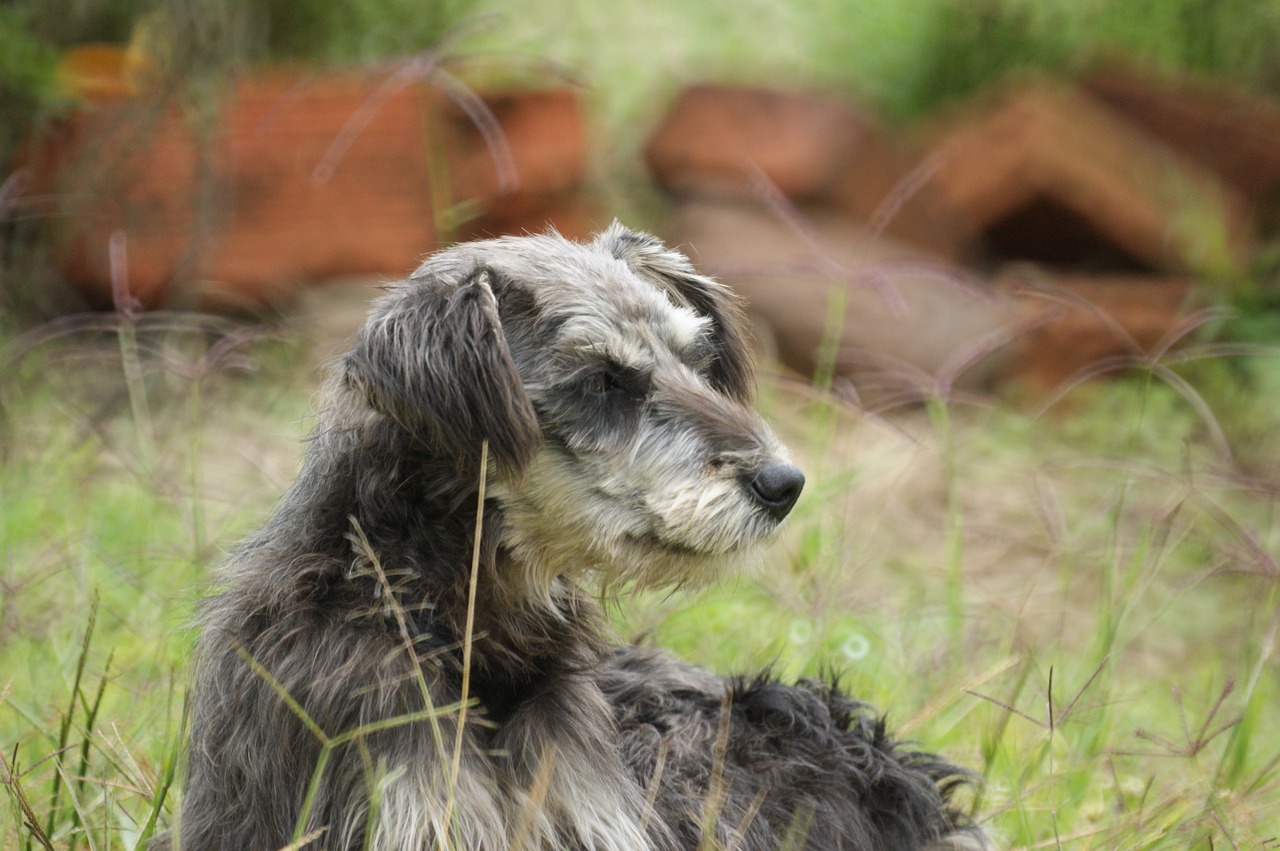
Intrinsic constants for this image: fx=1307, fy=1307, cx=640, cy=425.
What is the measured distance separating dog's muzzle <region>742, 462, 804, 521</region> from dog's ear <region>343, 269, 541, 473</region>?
0.52m

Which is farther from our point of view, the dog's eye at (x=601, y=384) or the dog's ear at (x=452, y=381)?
the dog's eye at (x=601, y=384)

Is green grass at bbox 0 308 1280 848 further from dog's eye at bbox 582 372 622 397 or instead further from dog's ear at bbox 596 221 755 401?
dog's eye at bbox 582 372 622 397

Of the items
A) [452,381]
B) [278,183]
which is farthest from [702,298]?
[278,183]

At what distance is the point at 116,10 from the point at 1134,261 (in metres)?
7.46

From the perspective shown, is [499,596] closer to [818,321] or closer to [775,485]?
[775,485]

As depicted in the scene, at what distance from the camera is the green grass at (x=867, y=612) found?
12.4 feet

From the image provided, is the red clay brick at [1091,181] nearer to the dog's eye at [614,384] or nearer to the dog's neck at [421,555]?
the dog's eye at [614,384]

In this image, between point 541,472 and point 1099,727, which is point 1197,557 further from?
point 541,472

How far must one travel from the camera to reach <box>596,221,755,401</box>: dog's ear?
3.69 metres

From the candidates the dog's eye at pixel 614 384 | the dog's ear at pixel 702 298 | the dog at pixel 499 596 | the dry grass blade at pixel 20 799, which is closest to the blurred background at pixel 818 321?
the dry grass blade at pixel 20 799

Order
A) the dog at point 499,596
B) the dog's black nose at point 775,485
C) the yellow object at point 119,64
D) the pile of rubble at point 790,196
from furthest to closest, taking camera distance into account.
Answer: the pile of rubble at point 790,196 → the yellow object at point 119,64 → the dog's black nose at point 775,485 → the dog at point 499,596

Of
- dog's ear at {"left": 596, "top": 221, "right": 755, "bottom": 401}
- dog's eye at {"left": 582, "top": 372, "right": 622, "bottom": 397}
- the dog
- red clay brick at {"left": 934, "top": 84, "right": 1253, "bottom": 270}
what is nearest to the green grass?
the dog

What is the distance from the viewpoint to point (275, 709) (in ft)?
9.23

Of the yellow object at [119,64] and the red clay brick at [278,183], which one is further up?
the yellow object at [119,64]
